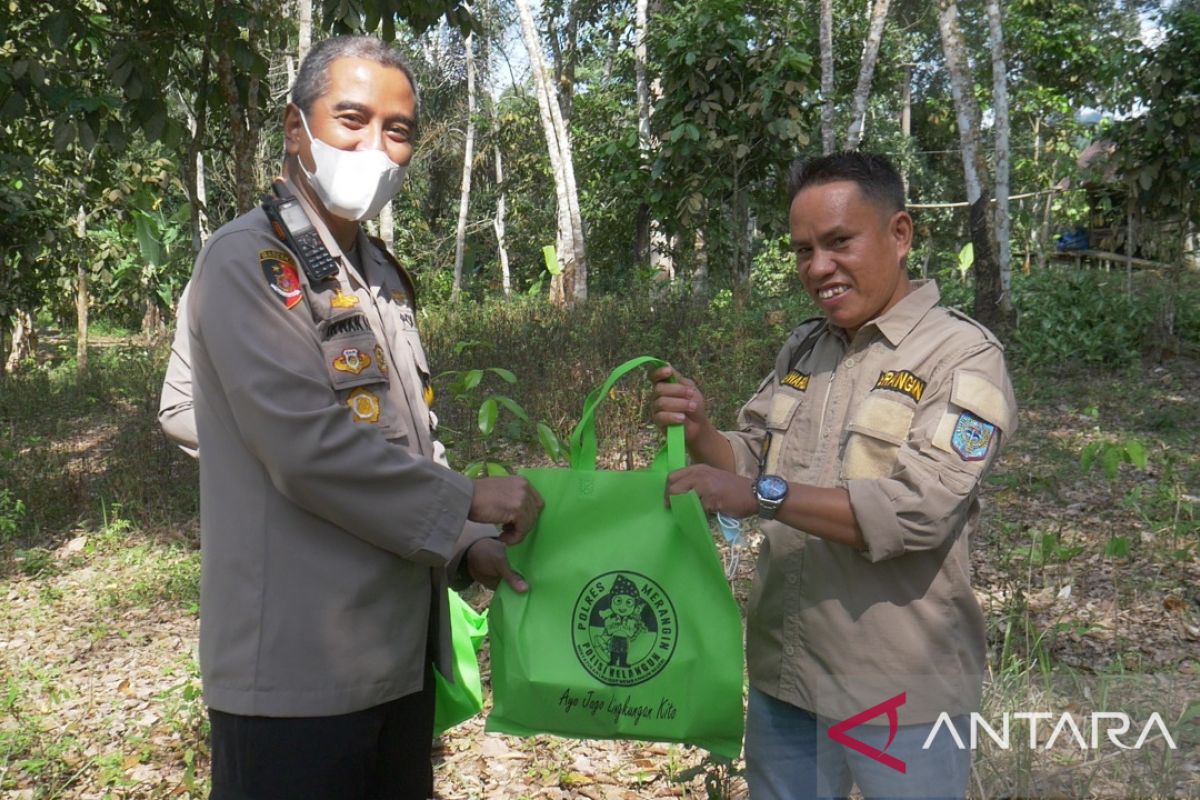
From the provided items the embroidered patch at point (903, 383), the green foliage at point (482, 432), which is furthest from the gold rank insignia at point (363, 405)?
the green foliage at point (482, 432)

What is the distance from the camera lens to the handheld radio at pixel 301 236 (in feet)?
5.41

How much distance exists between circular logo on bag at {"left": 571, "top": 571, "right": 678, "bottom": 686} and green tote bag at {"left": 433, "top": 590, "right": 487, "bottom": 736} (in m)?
0.34

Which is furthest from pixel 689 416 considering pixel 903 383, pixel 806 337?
pixel 903 383

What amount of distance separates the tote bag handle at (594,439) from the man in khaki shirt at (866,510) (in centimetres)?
5

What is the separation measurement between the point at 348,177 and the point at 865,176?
0.95 m

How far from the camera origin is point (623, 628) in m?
1.74

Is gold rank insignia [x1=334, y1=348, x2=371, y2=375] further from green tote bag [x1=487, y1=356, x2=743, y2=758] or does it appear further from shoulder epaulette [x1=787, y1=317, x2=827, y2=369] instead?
shoulder epaulette [x1=787, y1=317, x2=827, y2=369]

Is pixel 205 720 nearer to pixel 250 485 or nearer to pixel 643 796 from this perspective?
pixel 643 796

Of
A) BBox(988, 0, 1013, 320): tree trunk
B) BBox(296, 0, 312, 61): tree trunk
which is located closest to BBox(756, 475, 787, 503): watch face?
BBox(988, 0, 1013, 320): tree trunk

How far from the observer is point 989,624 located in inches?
146

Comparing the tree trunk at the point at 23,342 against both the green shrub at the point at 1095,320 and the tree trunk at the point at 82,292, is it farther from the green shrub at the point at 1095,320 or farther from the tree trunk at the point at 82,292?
the green shrub at the point at 1095,320

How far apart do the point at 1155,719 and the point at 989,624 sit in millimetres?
909

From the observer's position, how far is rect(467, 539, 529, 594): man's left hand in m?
1.80

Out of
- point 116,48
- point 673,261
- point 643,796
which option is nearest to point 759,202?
point 673,261
